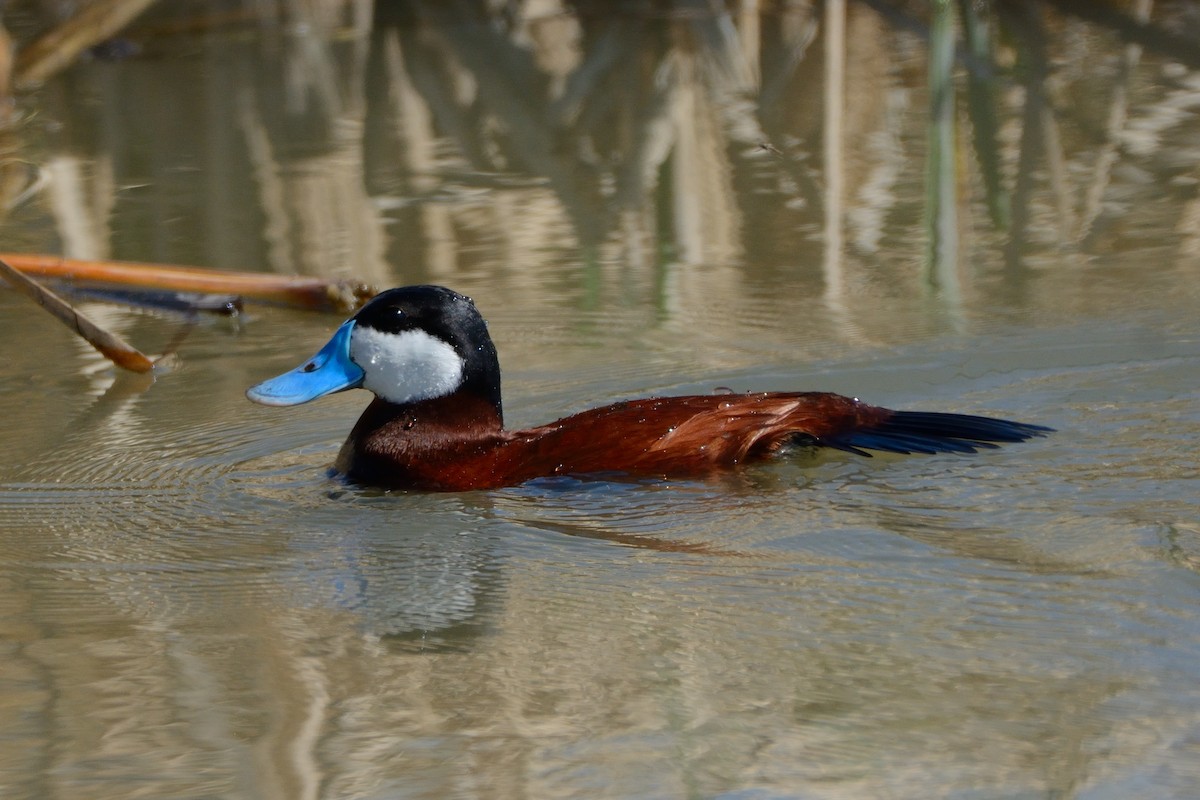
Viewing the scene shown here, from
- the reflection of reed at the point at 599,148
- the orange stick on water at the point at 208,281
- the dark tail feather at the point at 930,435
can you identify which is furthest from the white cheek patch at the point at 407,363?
the reflection of reed at the point at 599,148

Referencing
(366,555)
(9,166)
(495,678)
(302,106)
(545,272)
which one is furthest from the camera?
(302,106)

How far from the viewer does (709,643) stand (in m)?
3.78

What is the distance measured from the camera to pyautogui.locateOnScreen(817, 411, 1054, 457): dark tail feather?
510 cm

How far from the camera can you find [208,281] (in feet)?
22.3

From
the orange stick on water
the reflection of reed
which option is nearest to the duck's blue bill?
the orange stick on water

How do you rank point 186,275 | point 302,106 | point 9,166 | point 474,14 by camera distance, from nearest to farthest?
point 186,275 → point 9,166 → point 302,106 → point 474,14

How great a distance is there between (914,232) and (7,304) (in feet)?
12.8

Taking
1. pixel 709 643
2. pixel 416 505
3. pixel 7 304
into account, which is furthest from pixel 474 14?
pixel 709 643

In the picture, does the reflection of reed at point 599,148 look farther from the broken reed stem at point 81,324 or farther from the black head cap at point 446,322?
the black head cap at point 446,322

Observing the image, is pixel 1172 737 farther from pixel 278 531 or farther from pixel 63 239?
pixel 63 239

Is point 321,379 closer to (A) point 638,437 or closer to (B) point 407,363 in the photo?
(B) point 407,363

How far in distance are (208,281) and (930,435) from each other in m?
3.05

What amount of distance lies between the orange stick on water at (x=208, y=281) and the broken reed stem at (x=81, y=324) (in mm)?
605

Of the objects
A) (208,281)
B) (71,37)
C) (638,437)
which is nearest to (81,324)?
(208,281)
